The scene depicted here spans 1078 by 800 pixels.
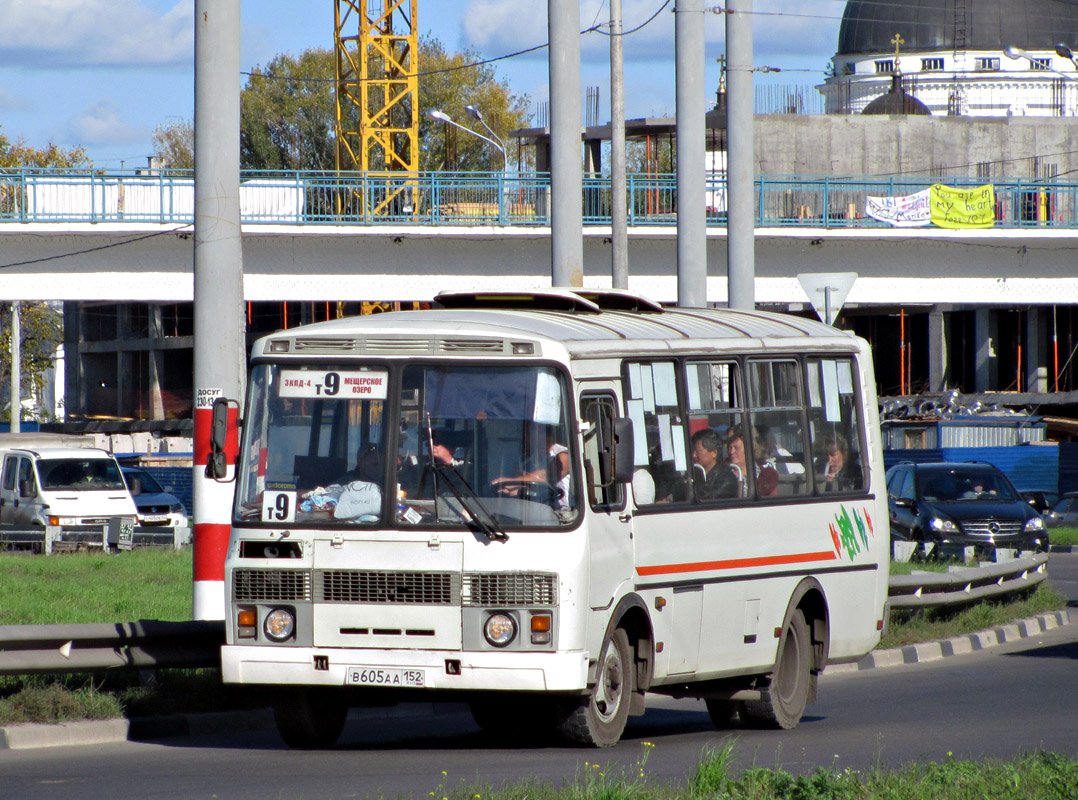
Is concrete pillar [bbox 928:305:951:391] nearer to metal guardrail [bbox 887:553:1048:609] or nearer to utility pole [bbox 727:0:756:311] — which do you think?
metal guardrail [bbox 887:553:1048:609]

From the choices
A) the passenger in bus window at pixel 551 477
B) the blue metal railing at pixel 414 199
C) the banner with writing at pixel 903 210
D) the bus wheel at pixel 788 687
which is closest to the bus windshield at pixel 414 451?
the passenger in bus window at pixel 551 477

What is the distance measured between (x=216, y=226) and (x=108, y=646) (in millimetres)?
3039

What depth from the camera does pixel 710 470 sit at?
10336 mm

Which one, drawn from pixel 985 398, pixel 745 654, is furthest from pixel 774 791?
pixel 985 398

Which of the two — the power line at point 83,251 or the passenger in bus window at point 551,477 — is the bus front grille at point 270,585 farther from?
the power line at point 83,251

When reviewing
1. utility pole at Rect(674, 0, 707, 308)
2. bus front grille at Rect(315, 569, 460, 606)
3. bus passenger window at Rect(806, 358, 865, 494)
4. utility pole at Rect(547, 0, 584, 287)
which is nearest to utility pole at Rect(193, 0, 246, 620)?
bus front grille at Rect(315, 569, 460, 606)

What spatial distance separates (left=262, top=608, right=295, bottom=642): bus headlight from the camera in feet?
30.0

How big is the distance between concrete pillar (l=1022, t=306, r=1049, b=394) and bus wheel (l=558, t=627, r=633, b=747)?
4783 cm

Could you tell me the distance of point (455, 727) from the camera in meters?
11.1

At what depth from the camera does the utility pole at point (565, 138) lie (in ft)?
53.0

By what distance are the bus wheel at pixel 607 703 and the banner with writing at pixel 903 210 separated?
82.2ft

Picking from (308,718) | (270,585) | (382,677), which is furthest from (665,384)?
(308,718)

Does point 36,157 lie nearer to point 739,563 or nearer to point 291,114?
point 291,114

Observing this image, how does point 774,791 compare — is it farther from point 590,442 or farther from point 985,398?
point 985,398
